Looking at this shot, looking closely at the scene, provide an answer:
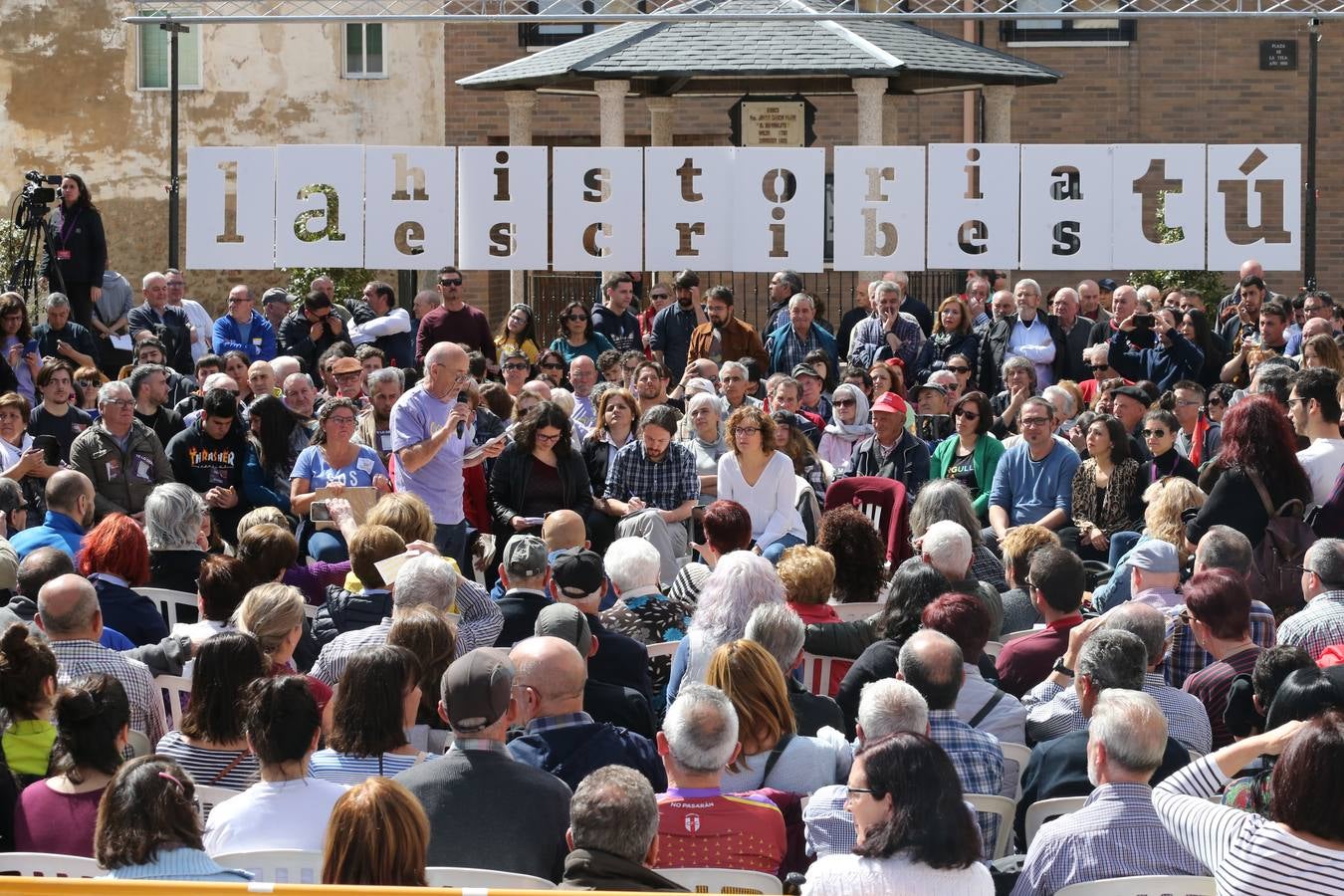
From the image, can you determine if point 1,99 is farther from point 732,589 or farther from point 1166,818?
point 1166,818

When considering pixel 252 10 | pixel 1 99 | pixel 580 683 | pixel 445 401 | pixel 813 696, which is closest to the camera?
pixel 580 683

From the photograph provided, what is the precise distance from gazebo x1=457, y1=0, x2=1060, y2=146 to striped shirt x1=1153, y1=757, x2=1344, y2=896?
49.1 ft

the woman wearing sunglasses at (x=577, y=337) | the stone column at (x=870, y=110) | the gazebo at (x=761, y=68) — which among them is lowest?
the woman wearing sunglasses at (x=577, y=337)

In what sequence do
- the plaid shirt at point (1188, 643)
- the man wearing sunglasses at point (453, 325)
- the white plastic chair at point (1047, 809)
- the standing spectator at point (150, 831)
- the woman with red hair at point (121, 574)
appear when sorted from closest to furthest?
1. the standing spectator at point (150, 831)
2. the white plastic chair at point (1047, 809)
3. the plaid shirt at point (1188, 643)
4. the woman with red hair at point (121, 574)
5. the man wearing sunglasses at point (453, 325)

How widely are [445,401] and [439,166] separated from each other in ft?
18.4

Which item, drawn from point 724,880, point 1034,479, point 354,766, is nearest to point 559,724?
point 354,766

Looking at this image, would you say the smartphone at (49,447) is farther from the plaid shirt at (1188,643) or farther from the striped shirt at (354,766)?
the plaid shirt at (1188,643)

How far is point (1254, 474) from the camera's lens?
763cm

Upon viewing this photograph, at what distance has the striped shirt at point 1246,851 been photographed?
12.7 feet

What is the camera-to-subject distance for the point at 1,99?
85.1ft

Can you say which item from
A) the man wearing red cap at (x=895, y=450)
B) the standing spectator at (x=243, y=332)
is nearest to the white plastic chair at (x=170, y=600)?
the man wearing red cap at (x=895, y=450)

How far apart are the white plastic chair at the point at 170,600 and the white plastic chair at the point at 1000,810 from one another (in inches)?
154

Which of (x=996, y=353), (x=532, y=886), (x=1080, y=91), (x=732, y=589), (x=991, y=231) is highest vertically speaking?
(x=1080, y=91)

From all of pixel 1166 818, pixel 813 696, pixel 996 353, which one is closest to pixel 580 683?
pixel 813 696
